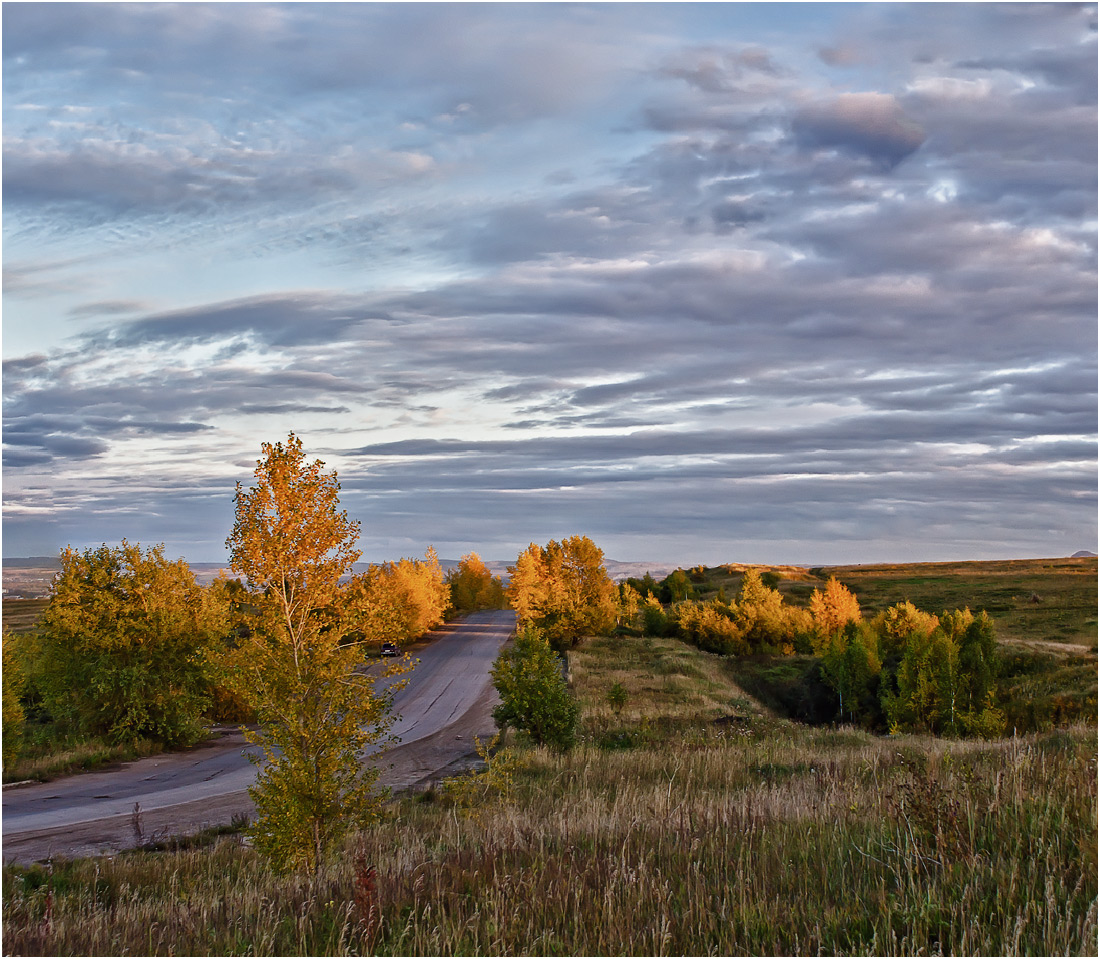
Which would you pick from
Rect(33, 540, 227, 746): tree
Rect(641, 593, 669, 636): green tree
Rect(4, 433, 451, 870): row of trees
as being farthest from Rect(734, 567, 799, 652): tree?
Rect(4, 433, 451, 870): row of trees

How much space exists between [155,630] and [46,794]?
25.5 feet

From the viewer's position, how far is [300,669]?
12.1 meters

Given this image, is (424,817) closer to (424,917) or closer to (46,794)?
(424,917)

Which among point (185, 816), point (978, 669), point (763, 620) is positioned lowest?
point (763, 620)

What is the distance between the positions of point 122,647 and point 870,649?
5453cm

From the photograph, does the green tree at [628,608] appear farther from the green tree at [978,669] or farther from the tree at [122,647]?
the tree at [122,647]

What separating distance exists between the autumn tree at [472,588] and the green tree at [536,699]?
87.9 m

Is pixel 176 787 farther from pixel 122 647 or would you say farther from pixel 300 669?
pixel 300 669

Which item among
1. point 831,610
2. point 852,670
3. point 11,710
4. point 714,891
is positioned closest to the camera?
point 714,891

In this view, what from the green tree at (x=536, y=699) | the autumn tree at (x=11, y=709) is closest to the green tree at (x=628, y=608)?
the green tree at (x=536, y=699)

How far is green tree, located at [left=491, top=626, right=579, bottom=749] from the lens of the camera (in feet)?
88.2

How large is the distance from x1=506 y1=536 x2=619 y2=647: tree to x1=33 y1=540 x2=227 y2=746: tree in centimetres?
3144

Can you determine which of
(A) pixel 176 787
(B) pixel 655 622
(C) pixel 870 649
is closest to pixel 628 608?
(B) pixel 655 622

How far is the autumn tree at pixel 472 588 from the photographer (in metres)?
117
